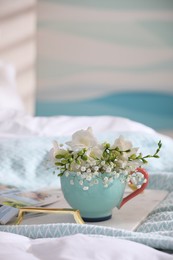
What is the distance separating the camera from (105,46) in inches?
197

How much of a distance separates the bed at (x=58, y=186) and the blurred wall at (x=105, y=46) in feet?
3.95

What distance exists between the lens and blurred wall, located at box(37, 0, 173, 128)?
501 centimetres

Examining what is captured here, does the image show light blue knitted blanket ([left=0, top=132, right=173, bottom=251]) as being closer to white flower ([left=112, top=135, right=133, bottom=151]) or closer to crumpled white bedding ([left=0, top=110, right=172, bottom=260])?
crumpled white bedding ([left=0, top=110, right=172, bottom=260])

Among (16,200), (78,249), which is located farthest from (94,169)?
(78,249)

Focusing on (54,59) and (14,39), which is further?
(54,59)

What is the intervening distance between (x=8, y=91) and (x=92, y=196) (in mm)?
2222

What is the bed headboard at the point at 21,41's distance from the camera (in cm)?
455

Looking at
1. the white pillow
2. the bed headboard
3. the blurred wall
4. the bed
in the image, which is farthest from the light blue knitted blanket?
the blurred wall

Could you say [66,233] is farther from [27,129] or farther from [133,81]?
[133,81]

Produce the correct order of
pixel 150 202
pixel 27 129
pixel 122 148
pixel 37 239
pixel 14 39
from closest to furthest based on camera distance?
pixel 37 239 → pixel 122 148 → pixel 150 202 → pixel 27 129 → pixel 14 39

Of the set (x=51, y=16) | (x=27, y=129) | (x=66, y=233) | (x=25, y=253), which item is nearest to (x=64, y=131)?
(x=27, y=129)

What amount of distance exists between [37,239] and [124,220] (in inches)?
15.5

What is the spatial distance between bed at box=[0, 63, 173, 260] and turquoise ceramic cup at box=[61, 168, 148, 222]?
0.11m

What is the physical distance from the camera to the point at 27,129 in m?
3.00
